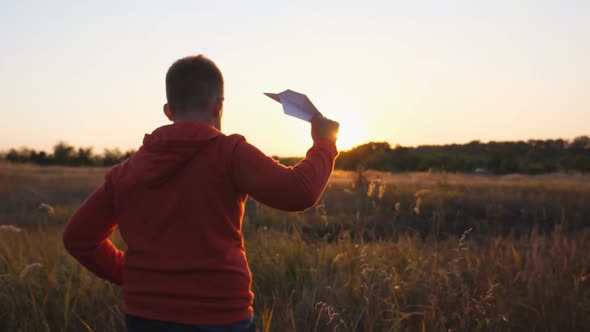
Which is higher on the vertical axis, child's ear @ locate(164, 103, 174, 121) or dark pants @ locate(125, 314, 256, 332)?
child's ear @ locate(164, 103, 174, 121)

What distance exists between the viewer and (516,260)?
4.61 metres

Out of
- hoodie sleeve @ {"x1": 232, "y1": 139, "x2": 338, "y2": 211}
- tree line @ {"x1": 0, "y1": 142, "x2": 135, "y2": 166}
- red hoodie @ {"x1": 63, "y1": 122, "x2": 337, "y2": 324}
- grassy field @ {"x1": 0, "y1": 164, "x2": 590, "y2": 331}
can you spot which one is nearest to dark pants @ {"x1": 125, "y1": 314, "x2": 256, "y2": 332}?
red hoodie @ {"x1": 63, "y1": 122, "x2": 337, "y2": 324}

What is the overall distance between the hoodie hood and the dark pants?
443 millimetres

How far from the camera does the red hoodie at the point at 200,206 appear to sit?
1.80m

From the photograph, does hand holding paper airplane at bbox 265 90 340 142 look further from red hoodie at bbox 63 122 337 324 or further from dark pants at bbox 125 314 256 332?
dark pants at bbox 125 314 256 332

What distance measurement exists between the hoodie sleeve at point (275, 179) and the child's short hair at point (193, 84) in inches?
7.9

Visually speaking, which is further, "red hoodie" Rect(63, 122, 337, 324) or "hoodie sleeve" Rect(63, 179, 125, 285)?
"hoodie sleeve" Rect(63, 179, 125, 285)

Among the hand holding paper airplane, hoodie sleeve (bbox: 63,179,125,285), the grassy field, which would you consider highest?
the hand holding paper airplane

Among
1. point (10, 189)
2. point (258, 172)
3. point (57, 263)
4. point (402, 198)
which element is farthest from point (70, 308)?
point (10, 189)

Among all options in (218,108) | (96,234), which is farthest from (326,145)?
(96,234)

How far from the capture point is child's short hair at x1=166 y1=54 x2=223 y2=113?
186cm

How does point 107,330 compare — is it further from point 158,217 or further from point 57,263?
point 158,217

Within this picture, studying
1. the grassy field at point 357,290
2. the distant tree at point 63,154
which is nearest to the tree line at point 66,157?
the distant tree at point 63,154

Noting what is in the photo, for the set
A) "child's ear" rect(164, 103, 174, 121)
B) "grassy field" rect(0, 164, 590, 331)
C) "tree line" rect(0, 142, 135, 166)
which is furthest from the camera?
"tree line" rect(0, 142, 135, 166)
